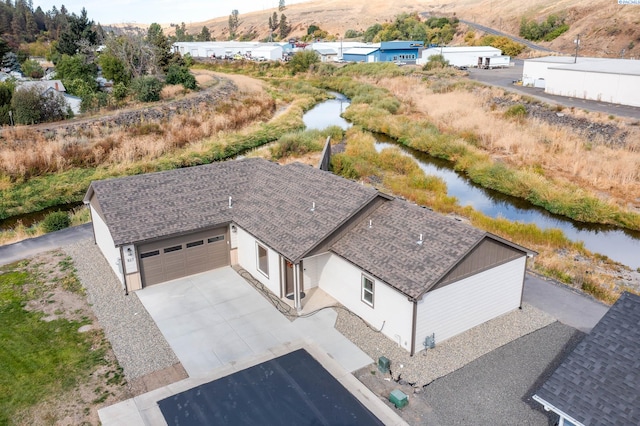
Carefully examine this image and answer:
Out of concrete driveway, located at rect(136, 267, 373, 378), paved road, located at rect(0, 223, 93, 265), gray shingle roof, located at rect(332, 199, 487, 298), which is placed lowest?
concrete driveway, located at rect(136, 267, 373, 378)

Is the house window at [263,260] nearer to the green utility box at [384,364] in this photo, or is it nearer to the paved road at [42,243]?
the green utility box at [384,364]

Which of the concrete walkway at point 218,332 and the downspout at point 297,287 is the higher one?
the downspout at point 297,287

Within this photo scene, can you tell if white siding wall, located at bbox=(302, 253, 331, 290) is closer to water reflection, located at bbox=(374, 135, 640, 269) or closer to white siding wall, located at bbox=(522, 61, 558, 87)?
water reflection, located at bbox=(374, 135, 640, 269)

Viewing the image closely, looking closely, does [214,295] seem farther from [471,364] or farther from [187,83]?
[187,83]

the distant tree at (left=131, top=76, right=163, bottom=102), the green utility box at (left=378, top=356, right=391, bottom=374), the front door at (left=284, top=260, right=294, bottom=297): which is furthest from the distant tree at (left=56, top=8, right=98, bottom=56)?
the green utility box at (left=378, top=356, right=391, bottom=374)

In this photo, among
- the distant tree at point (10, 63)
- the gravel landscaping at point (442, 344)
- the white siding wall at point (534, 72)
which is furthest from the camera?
the distant tree at point (10, 63)

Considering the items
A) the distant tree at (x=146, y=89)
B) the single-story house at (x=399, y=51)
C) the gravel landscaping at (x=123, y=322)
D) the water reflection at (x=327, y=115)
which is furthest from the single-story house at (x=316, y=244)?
the single-story house at (x=399, y=51)

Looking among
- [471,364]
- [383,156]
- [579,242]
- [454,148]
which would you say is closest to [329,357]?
[471,364]
